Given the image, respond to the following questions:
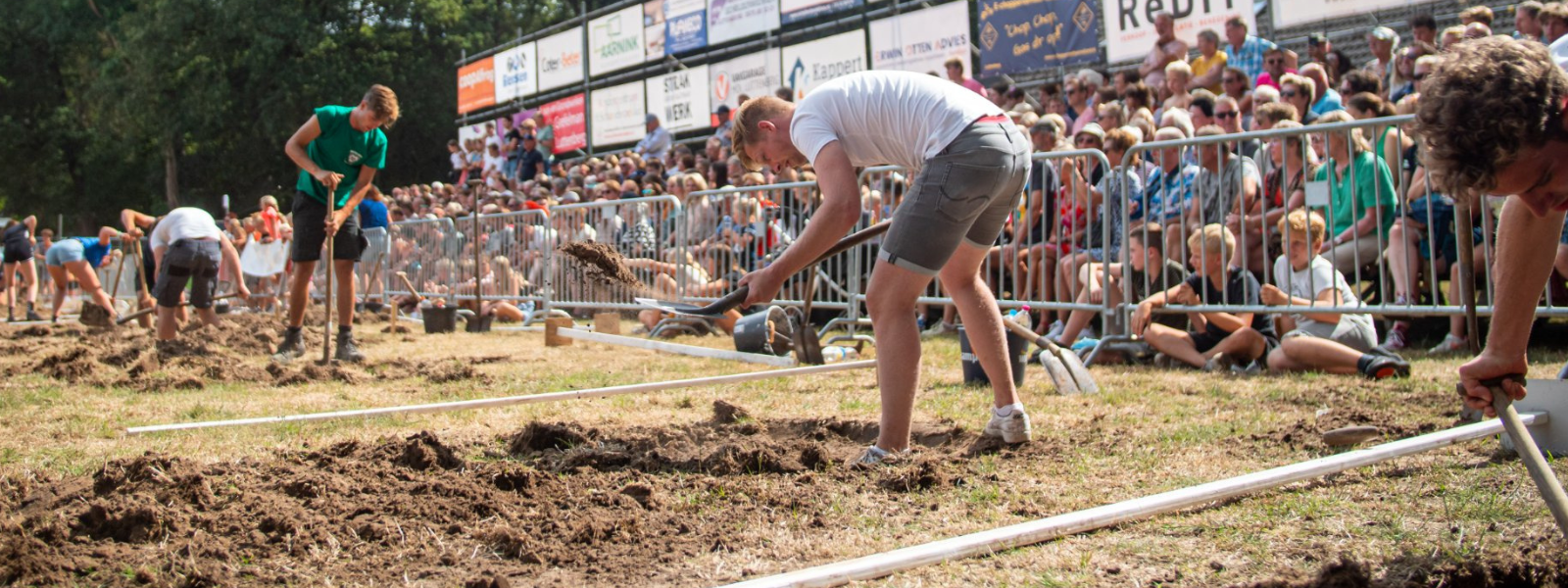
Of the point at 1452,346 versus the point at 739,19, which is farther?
the point at 739,19

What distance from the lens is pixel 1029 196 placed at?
8.61m

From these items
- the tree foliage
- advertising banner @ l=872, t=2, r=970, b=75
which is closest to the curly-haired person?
advertising banner @ l=872, t=2, r=970, b=75

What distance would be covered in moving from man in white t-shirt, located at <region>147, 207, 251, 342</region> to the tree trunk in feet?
106

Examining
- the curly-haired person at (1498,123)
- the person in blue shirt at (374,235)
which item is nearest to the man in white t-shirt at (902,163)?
the curly-haired person at (1498,123)

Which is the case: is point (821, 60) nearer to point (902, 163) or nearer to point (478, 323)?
point (478, 323)

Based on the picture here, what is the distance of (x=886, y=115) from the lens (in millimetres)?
4520

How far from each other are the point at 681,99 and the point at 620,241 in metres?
9.00

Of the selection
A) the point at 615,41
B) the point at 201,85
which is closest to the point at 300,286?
the point at 615,41

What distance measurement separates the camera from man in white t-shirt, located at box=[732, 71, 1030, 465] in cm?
428

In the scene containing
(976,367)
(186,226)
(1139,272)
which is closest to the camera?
(976,367)

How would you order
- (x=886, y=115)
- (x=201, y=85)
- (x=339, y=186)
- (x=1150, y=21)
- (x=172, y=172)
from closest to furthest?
(x=886, y=115) < (x=339, y=186) < (x=1150, y=21) < (x=201, y=85) < (x=172, y=172)

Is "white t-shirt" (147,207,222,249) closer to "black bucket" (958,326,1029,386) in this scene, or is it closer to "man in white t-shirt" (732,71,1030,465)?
"black bucket" (958,326,1029,386)

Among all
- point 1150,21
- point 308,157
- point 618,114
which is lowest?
point 308,157

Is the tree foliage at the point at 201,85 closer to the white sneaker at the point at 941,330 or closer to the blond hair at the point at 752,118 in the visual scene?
the white sneaker at the point at 941,330
